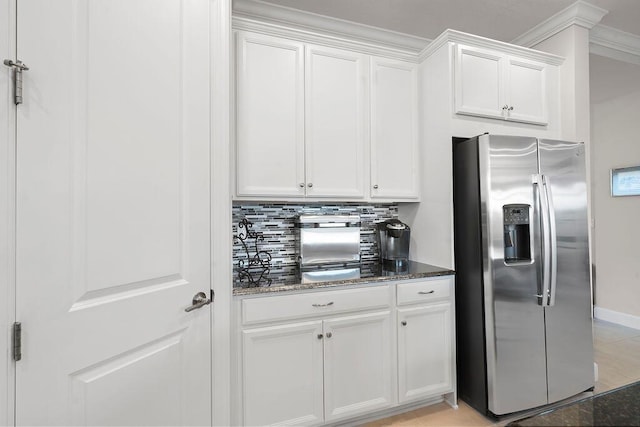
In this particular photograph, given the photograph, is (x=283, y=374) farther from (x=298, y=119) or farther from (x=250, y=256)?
(x=298, y=119)

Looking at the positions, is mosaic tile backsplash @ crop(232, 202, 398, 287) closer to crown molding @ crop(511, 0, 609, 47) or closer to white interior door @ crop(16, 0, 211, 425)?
white interior door @ crop(16, 0, 211, 425)

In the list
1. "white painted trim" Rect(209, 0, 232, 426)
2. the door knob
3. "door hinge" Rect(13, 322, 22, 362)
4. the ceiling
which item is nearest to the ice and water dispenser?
the ceiling

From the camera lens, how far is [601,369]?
265 centimetres

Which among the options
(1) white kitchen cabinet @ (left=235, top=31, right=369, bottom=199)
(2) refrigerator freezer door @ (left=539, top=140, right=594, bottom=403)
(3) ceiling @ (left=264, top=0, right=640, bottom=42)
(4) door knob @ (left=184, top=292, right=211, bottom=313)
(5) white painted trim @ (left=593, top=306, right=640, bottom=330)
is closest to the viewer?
(4) door knob @ (left=184, top=292, right=211, bottom=313)

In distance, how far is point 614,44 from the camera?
2764 millimetres

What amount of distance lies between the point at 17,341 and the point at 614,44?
13.8 feet

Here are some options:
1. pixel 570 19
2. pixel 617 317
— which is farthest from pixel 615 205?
pixel 570 19

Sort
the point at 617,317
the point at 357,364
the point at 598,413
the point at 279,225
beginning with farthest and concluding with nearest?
the point at 617,317 < the point at 279,225 < the point at 357,364 < the point at 598,413

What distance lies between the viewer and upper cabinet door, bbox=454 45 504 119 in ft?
7.20

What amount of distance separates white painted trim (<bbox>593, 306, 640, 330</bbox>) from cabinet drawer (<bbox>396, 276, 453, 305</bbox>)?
309 cm

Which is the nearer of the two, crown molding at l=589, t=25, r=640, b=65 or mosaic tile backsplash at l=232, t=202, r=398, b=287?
mosaic tile backsplash at l=232, t=202, r=398, b=287

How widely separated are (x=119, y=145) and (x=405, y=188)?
1.84 m

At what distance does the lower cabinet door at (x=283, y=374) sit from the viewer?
1.71m

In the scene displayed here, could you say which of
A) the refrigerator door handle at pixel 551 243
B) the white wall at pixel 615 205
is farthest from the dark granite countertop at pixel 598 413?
the white wall at pixel 615 205
